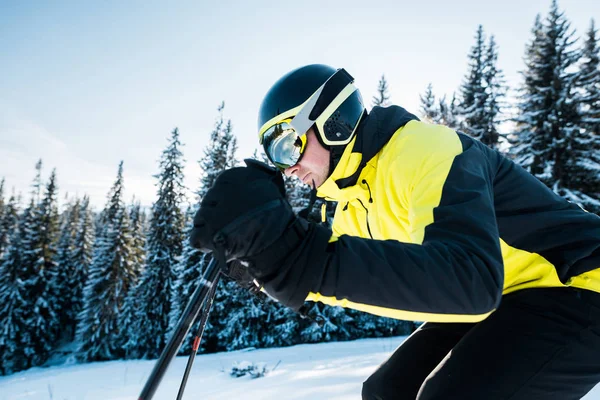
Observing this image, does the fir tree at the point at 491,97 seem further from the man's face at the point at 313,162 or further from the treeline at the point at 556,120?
the man's face at the point at 313,162

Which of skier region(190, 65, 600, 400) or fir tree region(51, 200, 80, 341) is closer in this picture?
skier region(190, 65, 600, 400)

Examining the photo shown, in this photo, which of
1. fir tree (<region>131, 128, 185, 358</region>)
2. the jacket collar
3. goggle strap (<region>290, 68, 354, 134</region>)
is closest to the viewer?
the jacket collar

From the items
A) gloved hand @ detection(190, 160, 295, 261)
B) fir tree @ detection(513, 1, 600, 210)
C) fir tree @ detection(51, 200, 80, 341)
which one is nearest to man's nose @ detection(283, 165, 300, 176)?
gloved hand @ detection(190, 160, 295, 261)

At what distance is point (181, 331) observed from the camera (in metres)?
1.40

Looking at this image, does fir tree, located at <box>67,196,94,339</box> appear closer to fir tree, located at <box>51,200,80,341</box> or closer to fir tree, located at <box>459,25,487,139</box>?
fir tree, located at <box>51,200,80,341</box>

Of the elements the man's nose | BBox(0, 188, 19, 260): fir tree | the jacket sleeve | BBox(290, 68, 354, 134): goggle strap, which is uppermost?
BBox(0, 188, 19, 260): fir tree

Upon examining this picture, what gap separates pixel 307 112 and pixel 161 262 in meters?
31.7

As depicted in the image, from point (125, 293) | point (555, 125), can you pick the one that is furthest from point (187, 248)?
point (555, 125)

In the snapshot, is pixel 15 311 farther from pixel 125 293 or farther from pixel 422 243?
pixel 422 243

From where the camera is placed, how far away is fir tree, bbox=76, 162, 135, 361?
109 feet

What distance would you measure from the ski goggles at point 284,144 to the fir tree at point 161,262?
101 feet

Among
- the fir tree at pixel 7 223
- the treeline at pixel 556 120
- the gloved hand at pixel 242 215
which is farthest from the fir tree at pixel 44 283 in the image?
the gloved hand at pixel 242 215

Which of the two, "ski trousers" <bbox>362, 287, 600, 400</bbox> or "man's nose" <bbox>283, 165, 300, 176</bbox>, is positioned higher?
"man's nose" <bbox>283, 165, 300, 176</bbox>

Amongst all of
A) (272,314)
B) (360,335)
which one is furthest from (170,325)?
(360,335)
